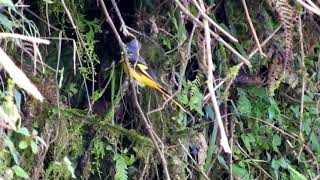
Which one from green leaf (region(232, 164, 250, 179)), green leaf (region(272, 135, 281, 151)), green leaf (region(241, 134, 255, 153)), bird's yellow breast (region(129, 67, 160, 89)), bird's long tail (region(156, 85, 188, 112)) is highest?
bird's yellow breast (region(129, 67, 160, 89))

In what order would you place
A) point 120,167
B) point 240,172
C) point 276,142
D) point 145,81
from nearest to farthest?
1. point 120,167
2. point 145,81
3. point 240,172
4. point 276,142

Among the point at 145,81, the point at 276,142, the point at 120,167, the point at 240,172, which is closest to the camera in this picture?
the point at 120,167

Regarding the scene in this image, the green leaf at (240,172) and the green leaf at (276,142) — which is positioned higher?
the green leaf at (276,142)

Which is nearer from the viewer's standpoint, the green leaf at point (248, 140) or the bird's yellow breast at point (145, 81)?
the bird's yellow breast at point (145, 81)

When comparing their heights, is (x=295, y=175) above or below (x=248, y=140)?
below

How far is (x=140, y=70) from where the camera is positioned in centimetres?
249

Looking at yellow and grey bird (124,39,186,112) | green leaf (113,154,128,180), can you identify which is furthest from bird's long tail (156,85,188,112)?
green leaf (113,154,128,180)

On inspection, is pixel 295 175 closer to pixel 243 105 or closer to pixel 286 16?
pixel 243 105

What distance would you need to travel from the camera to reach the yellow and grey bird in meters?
2.46

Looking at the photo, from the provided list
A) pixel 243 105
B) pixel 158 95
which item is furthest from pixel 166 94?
pixel 243 105

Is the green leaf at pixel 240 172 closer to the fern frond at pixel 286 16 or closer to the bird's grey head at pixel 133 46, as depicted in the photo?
the fern frond at pixel 286 16

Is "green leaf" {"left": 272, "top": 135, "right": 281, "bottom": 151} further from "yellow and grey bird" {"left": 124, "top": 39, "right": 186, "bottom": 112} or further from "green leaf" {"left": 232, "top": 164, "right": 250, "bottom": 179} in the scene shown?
"yellow and grey bird" {"left": 124, "top": 39, "right": 186, "bottom": 112}

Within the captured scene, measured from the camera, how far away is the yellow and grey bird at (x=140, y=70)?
2.46 m

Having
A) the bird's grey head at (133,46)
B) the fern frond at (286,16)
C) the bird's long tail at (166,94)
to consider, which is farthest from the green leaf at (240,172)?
the bird's grey head at (133,46)
